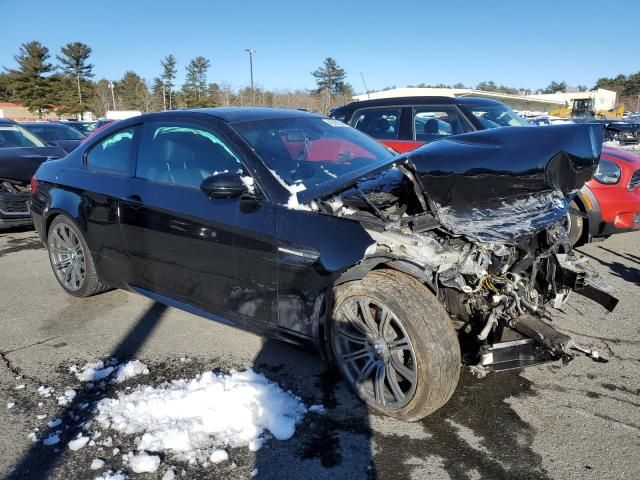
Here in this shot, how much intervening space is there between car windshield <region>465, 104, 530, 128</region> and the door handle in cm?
467

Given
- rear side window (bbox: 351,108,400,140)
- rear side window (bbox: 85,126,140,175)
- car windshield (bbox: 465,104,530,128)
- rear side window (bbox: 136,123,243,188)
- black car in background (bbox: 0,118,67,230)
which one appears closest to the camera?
rear side window (bbox: 136,123,243,188)

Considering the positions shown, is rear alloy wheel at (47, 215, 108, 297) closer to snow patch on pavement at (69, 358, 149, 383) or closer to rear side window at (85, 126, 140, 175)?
rear side window at (85, 126, 140, 175)

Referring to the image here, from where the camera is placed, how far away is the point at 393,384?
8.73 feet

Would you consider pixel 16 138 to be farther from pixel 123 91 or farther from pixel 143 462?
pixel 123 91

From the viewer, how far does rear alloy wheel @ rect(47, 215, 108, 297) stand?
4.30 meters

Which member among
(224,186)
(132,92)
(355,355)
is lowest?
(355,355)

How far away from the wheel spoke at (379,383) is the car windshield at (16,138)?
7650 millimetres

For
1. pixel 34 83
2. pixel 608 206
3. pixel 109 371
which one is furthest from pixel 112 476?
pixel 34 83

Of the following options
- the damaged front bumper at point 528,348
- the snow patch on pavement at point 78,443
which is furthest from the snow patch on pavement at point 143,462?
the damaged front bumper at point 528,348

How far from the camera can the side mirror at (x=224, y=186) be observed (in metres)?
2.94

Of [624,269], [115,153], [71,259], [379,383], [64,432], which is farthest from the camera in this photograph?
[624,269]

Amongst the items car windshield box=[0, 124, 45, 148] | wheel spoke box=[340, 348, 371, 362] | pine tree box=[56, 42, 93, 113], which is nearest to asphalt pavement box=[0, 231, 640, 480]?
wheel spoke box=[340, 348, 371, 362]

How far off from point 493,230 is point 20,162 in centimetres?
687

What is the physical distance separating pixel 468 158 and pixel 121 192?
8.28ft
